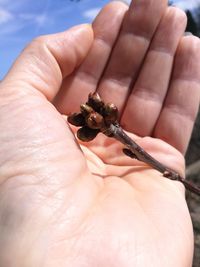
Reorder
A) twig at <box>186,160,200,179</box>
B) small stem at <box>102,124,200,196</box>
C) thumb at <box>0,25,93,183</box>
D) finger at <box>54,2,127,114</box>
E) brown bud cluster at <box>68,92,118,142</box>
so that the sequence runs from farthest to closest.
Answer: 1. twig at <box>186,160,200,179</box>
2. finger at <box>54,2,127,114</box>
3. small stem at <box>102,124,200,196</box>
4. brown bud cluster at <box>68,92,118,142</box>
5. thumb at <box>0,25,93,183</box>

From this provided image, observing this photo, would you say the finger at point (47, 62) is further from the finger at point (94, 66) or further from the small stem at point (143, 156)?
the small stem at point (143, 156)

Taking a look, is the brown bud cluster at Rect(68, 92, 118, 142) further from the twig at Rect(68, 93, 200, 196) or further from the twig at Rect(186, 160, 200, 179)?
the twig at Rect(186, 160, 200, 179)

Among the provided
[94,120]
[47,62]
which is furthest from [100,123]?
[47,62]

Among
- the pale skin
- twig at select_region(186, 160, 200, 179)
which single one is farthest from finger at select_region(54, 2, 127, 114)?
twig at select_region(186, 160, 200, 179)

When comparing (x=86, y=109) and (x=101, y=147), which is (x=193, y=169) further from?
(x=86, y=109)

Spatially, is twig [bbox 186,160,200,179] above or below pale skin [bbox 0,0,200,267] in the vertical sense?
below

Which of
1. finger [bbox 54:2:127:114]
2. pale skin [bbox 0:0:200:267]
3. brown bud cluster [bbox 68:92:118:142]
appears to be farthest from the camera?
finger [bbox 54:2:127:114]
